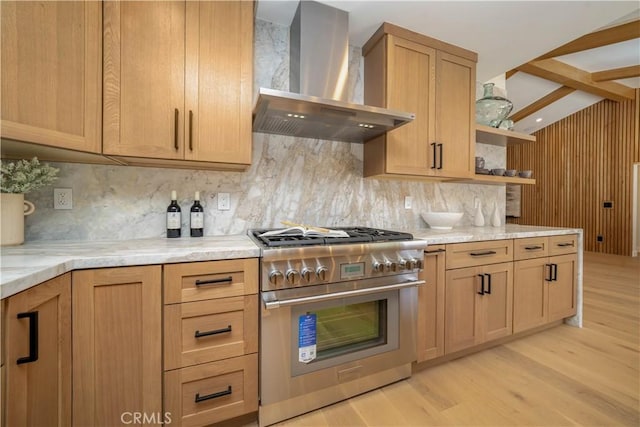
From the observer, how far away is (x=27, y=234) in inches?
59.2

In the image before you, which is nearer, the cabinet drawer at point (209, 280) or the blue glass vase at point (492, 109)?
the cabinet drawer at point (209, 280)

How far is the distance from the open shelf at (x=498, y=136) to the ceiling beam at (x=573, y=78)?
2.47 metres

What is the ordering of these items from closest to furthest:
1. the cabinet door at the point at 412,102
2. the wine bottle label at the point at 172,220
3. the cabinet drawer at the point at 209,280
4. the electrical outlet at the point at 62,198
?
the cabinet drawer at the point at 209,280, the electrical outlet at the point at 62,198, the wine bottle label at the point at 172,220, the cabinet door at the point at 412,102

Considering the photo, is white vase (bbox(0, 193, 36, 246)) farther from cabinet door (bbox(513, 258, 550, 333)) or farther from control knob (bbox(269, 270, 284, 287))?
cabinet door (bbox(513, 258, 550, 333))

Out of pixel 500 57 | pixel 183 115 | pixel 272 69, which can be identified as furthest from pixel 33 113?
pixel 500 57

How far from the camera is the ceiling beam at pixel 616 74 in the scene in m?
4.64

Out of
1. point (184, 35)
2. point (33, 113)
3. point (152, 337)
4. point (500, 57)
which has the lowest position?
point (152, 337)

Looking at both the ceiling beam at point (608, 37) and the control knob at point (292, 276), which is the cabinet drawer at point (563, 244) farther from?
the ceiling beam at point (608, 37)

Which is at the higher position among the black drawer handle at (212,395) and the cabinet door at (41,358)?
the cabinet door at (41,358)

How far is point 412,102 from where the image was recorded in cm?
211

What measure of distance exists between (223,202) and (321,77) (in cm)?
108

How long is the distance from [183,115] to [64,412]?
137 centimetres

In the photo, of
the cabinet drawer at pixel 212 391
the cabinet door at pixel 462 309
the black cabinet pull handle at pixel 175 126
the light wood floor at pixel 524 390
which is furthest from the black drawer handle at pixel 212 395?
the cabinet door at pixel 462 309

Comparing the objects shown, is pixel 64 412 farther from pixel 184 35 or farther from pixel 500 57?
pixel 500 57
